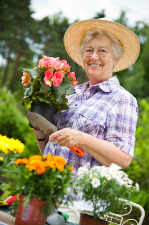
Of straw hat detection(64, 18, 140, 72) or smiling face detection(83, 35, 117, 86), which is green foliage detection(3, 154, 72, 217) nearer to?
smiling face detection(83, 35, 117, 86)

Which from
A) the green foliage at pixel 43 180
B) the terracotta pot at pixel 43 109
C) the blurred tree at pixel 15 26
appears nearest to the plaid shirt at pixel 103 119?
the terracotta pot at pixel 43 109

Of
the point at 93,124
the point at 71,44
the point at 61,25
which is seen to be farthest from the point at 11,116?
the point at 61,25

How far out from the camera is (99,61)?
2.06 metres

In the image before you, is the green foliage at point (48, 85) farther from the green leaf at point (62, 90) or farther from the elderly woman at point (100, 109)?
the elderly woman at point (100, 109)

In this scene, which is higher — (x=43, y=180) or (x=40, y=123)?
(x=40, y=123)

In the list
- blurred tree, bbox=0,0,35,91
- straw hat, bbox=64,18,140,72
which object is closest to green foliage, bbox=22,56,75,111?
straw hat, bbox=64,18,140,72

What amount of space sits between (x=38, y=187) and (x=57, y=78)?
84 centimetres

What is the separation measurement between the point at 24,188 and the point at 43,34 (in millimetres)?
19895

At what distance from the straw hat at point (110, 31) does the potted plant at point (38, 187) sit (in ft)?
4.56

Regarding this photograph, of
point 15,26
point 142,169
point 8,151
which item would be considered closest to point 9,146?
point 8,151

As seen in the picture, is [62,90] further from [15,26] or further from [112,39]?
[15,26]

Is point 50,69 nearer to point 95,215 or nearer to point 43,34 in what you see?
point 95,215

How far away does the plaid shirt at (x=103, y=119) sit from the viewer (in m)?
1.72

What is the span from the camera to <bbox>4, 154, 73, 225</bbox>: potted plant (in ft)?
3.36
